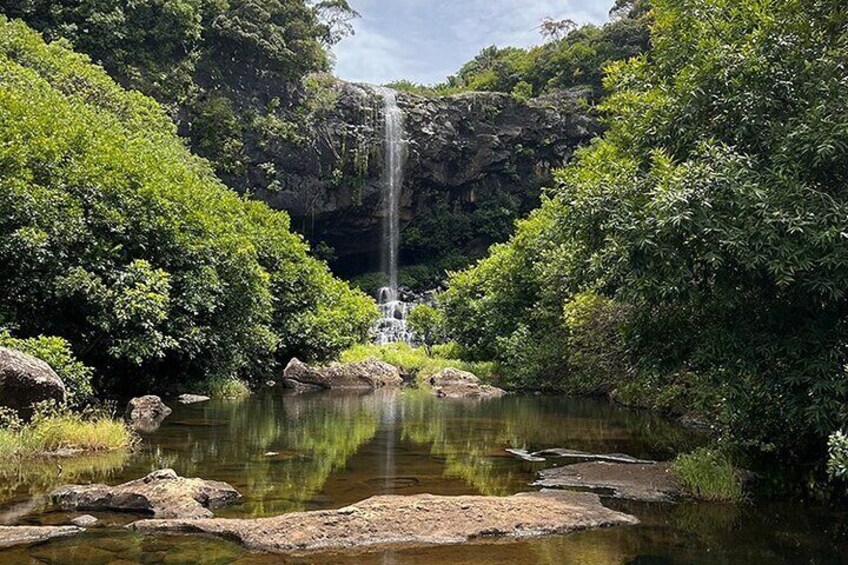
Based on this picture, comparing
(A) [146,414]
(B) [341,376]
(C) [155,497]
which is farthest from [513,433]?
(B) [341,376]

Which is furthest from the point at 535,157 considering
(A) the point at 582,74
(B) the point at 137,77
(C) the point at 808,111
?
(C) the point at 808,111

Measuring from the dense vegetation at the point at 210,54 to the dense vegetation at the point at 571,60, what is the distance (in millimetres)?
14002

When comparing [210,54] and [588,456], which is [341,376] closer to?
[588,456]

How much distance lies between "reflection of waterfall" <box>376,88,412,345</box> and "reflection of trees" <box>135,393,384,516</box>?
→ 2946cm

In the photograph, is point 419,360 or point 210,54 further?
point 210,54

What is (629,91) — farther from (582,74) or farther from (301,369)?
(582,74)

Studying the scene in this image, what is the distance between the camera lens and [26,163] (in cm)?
1717

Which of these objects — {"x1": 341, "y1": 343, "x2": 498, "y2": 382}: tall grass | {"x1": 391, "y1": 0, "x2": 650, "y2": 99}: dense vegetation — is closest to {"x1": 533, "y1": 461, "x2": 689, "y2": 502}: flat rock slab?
{"x1": 341, "y1": 343, "x2": 498, "y2": 382}: tall grass

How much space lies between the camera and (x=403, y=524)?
26.0ft

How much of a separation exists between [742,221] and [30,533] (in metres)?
9.11

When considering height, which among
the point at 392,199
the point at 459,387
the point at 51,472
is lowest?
the point at 51,472

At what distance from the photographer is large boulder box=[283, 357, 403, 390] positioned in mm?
31188

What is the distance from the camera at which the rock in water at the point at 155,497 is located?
329 inches

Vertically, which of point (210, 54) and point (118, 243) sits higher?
point (210, 54)
